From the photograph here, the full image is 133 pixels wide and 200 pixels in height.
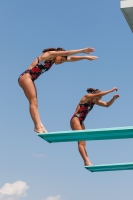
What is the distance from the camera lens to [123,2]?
10312 mm

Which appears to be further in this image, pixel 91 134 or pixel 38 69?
pixel 38 69

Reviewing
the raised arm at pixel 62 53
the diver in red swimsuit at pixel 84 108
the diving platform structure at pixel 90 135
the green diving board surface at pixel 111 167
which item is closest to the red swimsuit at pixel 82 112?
the diver in red swimsuit at pixel 84 108

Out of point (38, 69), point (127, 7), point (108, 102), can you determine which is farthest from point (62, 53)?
point (108, 102)

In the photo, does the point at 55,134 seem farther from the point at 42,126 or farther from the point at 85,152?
the point at 85,152

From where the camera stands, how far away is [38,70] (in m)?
10.0

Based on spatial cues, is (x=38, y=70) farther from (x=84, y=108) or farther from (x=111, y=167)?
(x=111, y=167)

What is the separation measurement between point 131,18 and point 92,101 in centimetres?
284

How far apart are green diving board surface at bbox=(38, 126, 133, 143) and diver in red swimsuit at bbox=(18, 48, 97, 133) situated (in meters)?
0.32

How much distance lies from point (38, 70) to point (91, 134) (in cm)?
187

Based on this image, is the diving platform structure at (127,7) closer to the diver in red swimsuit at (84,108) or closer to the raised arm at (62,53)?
the raised arm at (62,53)

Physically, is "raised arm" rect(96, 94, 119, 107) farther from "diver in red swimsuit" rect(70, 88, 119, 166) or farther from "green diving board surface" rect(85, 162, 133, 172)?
"green diving board surface" rect(85, 162, 133, 172)

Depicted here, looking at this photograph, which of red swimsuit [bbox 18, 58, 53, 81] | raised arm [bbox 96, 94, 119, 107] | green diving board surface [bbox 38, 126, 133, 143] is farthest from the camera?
raised arm [bbox 96, 94, 119, 107]

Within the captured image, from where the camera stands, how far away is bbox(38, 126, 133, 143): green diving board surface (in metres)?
9.09

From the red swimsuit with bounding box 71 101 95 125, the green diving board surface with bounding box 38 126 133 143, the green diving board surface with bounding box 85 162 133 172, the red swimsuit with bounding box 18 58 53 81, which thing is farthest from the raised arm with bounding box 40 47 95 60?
the green diving board surface with bounding box 85 162 133 172
